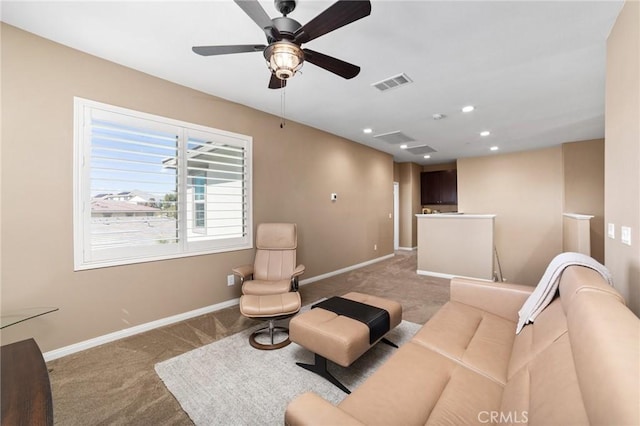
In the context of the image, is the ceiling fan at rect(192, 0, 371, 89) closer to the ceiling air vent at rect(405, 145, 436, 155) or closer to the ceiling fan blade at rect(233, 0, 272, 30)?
the ceiling fan blade at rect(233, 0, 272, 30)

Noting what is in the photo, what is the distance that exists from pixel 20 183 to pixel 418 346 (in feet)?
10.9

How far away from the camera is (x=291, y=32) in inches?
64.8

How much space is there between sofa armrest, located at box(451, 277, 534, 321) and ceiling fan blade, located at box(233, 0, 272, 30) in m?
2.51

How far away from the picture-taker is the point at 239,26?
6.85 feet

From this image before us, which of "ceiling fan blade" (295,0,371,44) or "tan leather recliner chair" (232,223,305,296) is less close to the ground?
"ceiling fan blade" (295,0,371,44)

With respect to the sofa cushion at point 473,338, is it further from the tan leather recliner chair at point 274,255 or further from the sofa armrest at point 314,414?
the tan leather recliner chair at point 274,255

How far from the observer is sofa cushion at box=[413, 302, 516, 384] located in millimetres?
1442

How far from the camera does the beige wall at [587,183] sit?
5.08 metres

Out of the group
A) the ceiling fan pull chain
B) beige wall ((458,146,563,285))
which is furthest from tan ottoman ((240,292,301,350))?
beige wall ((458,146,563,285))

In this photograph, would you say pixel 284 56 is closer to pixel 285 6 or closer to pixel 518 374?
pixel 285 6

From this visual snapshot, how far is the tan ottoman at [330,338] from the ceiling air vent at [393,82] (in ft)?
8.32

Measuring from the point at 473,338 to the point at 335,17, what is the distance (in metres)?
2.19

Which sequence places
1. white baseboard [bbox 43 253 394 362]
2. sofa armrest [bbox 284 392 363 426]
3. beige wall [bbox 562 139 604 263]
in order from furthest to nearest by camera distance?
beige wall [bbox 562 139 604 263], white baseboard [bbox 43 253 394 362], sofa armrest [bbox 284 392 363 426]

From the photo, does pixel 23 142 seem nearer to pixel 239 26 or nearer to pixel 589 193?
pixel 239 26
